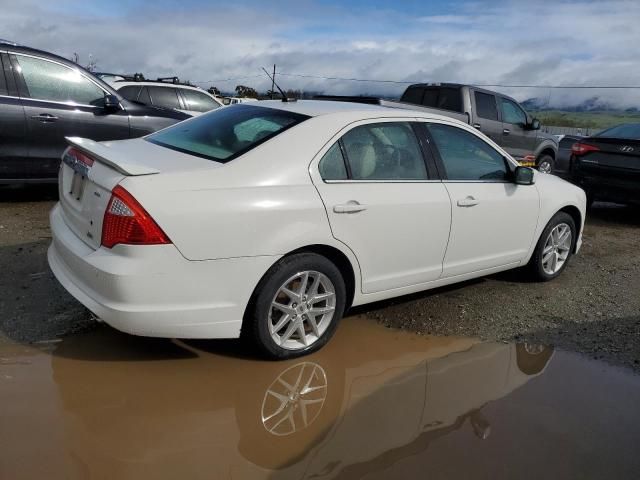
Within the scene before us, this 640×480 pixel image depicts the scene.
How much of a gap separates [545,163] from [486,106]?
9.85ft

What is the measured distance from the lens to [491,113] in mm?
10875

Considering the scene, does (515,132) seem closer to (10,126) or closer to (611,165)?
(611,165)

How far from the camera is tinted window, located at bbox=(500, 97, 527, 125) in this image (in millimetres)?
11234

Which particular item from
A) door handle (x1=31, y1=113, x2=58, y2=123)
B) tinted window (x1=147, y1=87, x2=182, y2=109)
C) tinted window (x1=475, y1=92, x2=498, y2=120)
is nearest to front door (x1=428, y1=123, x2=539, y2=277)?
door handle (x1=31, y1=113, x2=58, y2=123)

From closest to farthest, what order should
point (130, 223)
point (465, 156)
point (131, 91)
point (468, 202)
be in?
1. point (130, 223)
2. point (468, 202)
3. point (465, 156)
4. point (131, 91)

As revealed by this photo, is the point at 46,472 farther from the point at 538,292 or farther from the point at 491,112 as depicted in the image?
the point at 491,112

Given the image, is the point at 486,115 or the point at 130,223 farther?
the point at 486,115

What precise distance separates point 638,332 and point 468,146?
6.19 ft

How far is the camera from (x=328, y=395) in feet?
10.5

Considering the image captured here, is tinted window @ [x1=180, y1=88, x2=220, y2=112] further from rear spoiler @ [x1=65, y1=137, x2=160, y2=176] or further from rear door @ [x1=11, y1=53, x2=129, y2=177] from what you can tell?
rear spoiler @ [x1=65, y1=137, x2=160, y2=176]

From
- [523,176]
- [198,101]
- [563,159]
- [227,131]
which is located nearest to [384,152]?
[227,131]

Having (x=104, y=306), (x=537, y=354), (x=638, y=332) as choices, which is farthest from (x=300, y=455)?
(x=638, y=332)

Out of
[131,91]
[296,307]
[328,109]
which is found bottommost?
Result: [296,307]

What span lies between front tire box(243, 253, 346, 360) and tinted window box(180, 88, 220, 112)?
26.7ft
